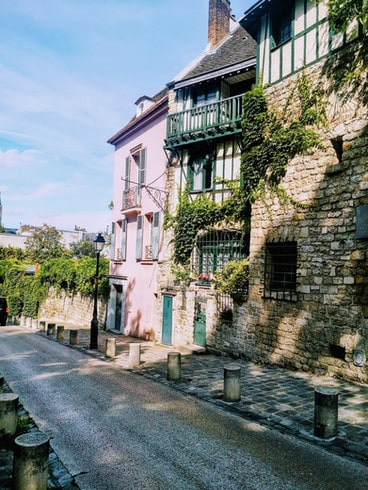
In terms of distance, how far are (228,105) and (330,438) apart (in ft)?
38.0

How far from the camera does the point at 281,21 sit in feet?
35.5

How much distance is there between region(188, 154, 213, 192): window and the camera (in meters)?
14.1

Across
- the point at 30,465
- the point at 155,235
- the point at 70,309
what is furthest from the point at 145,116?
the point at 30,465

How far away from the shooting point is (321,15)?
9148mm

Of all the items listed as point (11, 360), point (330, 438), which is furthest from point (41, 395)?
point (330, 438)

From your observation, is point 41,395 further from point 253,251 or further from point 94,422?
point 253,251

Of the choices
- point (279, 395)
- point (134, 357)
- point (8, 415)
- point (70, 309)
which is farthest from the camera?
point (70, 309)

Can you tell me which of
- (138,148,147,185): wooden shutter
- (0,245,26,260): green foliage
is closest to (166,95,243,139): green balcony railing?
(138,148,147,185): wooden shutter

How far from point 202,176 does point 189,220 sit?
1.83m

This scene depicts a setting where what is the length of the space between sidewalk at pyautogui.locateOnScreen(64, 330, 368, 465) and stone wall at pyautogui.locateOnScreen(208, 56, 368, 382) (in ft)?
1.90

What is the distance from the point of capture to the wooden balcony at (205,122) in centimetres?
1278

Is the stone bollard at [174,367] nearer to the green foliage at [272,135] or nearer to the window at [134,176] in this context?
the green foliage at [272,135]

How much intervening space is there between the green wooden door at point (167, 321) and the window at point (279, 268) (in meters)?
5.37

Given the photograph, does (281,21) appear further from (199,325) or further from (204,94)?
(199,325)
